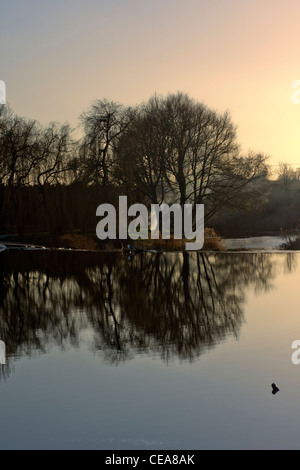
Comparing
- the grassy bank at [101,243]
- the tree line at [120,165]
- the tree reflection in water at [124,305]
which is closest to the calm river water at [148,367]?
Result: the tree reflection in water at [124,305]

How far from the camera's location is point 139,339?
472 inches

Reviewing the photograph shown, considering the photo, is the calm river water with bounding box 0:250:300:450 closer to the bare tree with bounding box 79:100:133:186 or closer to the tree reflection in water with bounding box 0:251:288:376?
the tree reflection in water with bounding box 0:251:288:376

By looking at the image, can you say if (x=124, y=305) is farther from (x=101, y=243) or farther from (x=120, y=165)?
(x=120, y=165)

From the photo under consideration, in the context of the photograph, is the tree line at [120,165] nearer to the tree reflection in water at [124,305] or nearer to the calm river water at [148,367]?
the tree reflection in water at [124,305]

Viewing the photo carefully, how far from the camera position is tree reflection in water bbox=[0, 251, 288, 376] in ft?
38.4

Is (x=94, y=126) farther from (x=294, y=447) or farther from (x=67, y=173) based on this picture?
(x=294, y=447)

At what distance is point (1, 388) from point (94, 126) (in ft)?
128

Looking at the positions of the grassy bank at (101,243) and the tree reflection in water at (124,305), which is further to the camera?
the grassy bank at (101,243)

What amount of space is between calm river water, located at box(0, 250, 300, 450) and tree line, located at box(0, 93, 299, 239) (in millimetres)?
25272

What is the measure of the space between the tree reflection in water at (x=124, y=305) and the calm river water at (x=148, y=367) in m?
0.04

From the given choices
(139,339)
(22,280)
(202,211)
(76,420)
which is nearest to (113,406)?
(76,420)

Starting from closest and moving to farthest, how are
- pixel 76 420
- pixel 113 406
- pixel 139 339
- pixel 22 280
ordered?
pixel 76 420 < pixel 113 406 < pixel 139 339 < pixel 22 280

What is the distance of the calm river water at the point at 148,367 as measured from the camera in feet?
23.1

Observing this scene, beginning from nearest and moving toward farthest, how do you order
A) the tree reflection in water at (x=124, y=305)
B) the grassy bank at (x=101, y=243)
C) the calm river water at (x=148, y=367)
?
the calm river water at (x=148, y=367) → the tree reflection in water at (x=124, y=305) → the grassy bank at (x=101, y=243)
